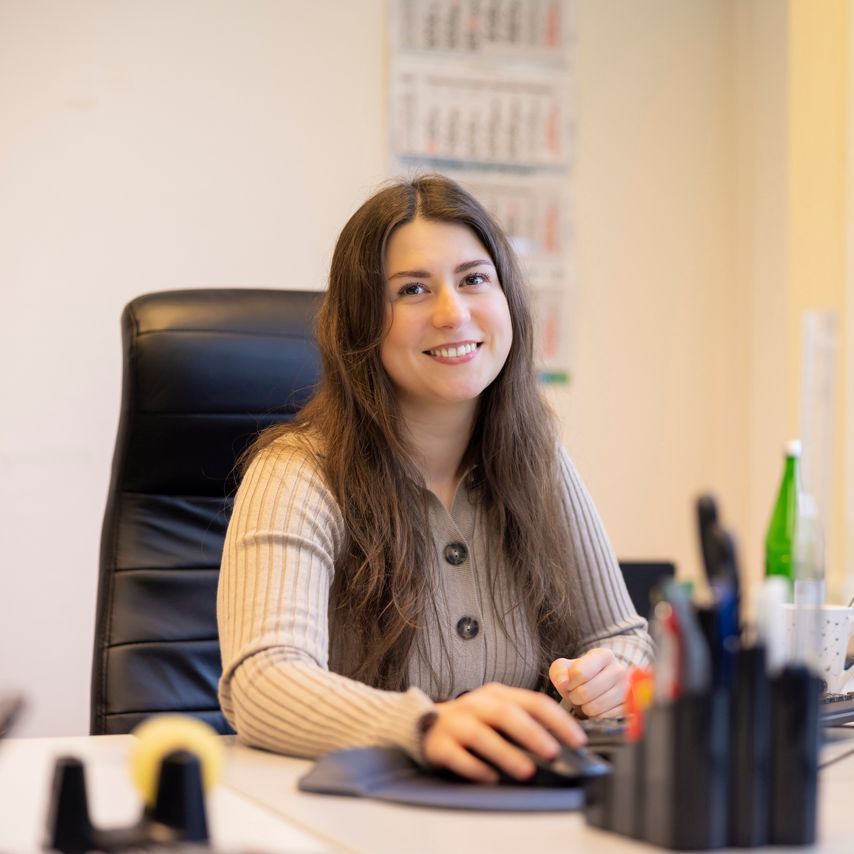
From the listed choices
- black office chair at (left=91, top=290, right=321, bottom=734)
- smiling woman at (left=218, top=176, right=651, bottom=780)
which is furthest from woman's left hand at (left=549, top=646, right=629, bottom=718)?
black office chair at (left=91, top=290, right=321, bottom=734)

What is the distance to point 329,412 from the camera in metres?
1.61

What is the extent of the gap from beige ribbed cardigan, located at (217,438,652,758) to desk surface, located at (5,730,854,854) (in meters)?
0.08

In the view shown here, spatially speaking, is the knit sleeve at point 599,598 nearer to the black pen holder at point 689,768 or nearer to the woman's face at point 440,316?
the woman's face at point 440,316

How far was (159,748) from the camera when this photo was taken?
77cm

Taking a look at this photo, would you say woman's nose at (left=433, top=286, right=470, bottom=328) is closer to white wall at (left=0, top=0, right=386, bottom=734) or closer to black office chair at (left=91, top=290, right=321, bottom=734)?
black office chair at (left=91, top=290, right=321, bottom=734)

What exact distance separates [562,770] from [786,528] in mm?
426

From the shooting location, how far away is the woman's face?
1.60 meters

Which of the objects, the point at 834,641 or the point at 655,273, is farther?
the point at 655,273

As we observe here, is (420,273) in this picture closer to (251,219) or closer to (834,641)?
(834,641)

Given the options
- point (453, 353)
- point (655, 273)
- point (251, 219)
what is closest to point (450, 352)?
point (453, 353)

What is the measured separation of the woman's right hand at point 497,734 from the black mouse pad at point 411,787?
16 mm

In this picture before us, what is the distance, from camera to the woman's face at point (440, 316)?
1597 mm

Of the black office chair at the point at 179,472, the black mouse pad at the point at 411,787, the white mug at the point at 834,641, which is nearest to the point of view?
the black mouse pad at the point at 411,787

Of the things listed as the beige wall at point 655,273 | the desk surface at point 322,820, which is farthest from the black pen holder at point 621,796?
the beige wall at point 655,273
